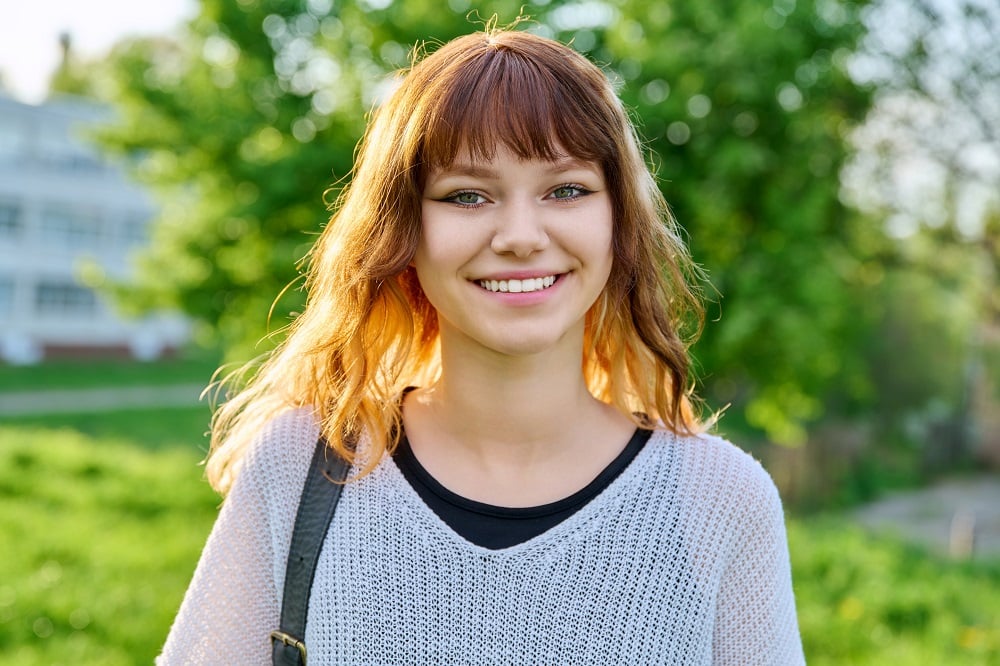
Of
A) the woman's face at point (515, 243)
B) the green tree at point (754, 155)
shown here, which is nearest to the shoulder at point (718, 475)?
the woman's face at point (515, 243)

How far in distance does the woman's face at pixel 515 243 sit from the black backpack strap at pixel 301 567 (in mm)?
422

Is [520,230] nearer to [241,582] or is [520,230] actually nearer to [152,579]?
[241,582]

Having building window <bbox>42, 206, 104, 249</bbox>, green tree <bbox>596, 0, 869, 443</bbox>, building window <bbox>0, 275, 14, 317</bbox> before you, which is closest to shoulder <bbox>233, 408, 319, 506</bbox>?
green tree <bbox>596, 0, 869, 443</bbox>

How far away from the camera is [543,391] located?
6.00 feet

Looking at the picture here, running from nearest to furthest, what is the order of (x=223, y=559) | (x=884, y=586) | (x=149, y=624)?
(x=223, y=559) < (x=149, y=624) < (x=884, y=586)

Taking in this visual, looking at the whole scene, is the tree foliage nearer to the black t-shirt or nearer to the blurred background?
the blurred background

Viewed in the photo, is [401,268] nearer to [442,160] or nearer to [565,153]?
[442,160]

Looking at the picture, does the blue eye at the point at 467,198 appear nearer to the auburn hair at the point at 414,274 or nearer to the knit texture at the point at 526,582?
the auburn hair at the point at 414,274

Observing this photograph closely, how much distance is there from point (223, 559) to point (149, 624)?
4.04m

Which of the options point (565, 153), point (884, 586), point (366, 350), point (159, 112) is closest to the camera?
point (565, 153)

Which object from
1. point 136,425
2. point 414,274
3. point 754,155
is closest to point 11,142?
point 136,425

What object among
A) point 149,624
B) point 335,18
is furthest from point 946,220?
point 149,624

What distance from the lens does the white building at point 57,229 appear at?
30203 millimetres

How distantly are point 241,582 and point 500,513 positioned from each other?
19.4 inches
